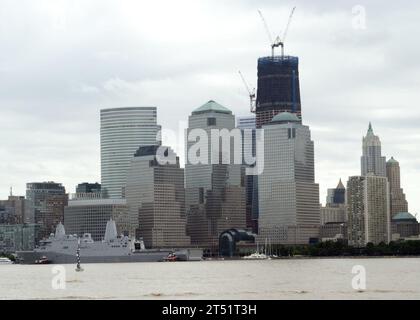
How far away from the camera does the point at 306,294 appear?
56.7m
